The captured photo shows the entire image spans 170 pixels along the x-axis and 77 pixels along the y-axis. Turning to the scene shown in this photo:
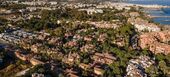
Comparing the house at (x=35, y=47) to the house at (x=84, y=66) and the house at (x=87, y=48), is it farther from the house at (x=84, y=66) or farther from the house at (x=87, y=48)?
the house at (x=84, y=66)

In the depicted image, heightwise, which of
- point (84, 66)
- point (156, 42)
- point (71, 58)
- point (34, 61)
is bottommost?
point (156, 42)

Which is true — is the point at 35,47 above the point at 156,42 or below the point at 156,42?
above

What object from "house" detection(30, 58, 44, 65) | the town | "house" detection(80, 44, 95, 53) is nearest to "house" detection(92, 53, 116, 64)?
the town

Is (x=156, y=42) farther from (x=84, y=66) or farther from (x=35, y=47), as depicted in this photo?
A: (x=35, y=47)

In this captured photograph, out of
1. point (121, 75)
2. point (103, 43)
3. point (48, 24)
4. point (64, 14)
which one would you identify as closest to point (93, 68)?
point (121, 75)

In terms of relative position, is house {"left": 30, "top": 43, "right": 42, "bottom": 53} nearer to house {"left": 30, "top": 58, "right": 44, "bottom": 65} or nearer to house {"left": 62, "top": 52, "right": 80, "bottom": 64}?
house {"left": 30, "top": 58, "right": 44, "bottom": 65}

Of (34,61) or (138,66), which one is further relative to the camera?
(34,61)

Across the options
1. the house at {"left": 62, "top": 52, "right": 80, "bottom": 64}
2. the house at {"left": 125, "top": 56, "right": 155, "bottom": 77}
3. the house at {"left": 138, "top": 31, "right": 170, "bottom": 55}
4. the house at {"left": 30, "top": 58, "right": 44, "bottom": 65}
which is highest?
the house at {"left": 30, "top": 58, "right": 44, "bottom": 65}

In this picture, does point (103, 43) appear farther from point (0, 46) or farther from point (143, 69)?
point (0, 46)

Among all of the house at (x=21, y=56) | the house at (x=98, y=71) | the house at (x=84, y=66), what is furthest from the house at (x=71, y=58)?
the house at (x=21, y=56)

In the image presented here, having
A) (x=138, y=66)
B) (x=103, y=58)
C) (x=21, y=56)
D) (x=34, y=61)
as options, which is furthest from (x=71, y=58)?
(x=138, y=66)

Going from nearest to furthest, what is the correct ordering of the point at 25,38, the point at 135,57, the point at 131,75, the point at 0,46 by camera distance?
the point at 131,75 → the point at 135,57 → the point at 0,46 → the point at 25,38
